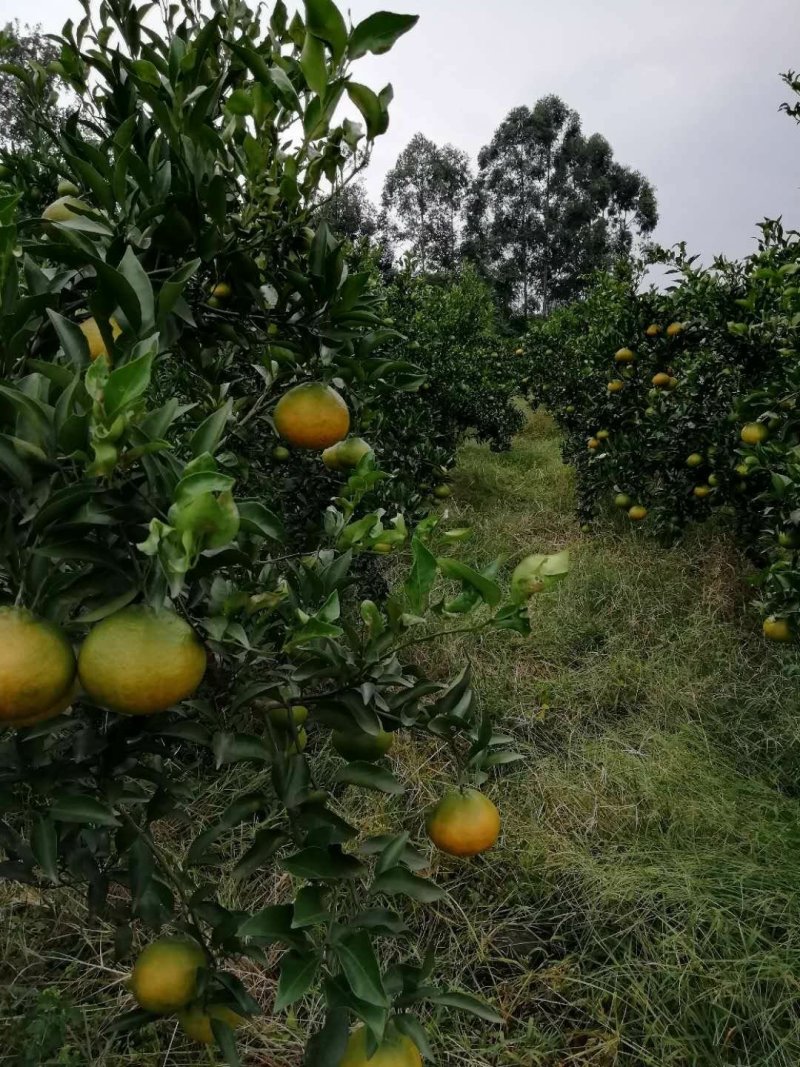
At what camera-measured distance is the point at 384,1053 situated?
0.79 metres

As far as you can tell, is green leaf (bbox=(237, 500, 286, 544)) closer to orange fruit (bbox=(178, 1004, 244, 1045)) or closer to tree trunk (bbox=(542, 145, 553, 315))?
orange fruit (bbox=(178, 1004, 244, 1045))

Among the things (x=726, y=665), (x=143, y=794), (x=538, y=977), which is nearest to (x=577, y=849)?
(x=538, y=977)

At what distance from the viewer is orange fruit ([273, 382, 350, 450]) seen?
100 centimetres

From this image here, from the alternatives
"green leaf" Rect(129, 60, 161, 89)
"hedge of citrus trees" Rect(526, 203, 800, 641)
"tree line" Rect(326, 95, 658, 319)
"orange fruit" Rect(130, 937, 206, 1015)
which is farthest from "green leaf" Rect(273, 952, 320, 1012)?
"tree line" Rect(326, 95, 658, 319)

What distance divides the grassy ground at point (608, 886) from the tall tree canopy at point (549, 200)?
25479 mm

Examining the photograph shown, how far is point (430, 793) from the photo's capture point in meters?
2.47

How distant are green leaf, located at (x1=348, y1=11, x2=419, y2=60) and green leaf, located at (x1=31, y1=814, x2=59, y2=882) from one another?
970 mm

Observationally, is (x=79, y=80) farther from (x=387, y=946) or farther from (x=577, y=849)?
(x=577, y=849)

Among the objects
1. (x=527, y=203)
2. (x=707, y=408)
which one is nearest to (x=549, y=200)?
(x=527, y=203)

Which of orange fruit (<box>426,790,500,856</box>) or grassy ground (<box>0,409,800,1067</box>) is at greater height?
orange fruit (<box>426,790,500,856</box>)

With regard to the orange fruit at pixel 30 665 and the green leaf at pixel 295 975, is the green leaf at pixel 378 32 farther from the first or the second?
the green leaf at pixel 295 975

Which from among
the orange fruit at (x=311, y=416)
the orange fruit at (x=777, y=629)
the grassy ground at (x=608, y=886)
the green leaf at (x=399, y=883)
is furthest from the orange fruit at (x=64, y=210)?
the orange fruit at (x=777, y=629)

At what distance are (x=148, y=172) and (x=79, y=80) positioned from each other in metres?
0.29

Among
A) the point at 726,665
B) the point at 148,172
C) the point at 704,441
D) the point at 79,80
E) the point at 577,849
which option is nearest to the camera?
the point at 148,172
